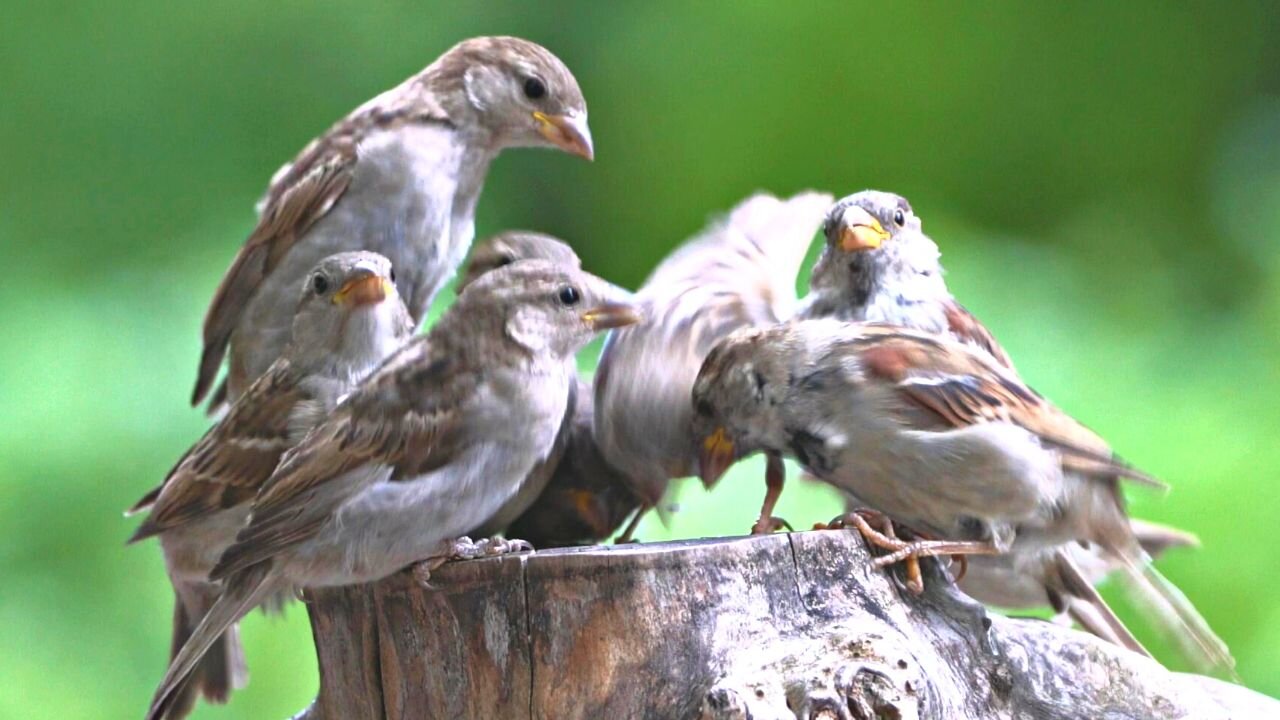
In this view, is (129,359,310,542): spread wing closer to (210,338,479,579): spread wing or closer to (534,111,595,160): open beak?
(210,338,479,579): spread wing

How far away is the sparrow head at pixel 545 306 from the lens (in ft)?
8.21

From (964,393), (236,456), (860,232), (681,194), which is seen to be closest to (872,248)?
(860,232)

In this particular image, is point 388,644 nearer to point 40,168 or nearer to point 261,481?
point 261,481

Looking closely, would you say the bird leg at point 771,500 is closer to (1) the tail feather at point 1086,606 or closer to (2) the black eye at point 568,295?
(2) the black eye at point 568,295

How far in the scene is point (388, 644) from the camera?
2352 millimetres

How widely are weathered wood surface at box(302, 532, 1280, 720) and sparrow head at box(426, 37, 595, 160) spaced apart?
1053 mm

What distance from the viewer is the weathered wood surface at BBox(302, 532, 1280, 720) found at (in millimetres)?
2092

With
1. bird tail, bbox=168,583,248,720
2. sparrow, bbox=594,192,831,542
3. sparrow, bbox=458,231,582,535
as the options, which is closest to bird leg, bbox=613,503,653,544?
sparrow, bbox=594,192,831,542

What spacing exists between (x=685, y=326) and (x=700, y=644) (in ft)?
2.74

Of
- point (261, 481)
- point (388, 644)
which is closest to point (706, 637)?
point (388, 644)

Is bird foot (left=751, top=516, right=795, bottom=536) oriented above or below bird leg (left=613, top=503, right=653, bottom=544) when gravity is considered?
above

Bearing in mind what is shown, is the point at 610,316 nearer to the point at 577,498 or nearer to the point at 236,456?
the point at 577,498

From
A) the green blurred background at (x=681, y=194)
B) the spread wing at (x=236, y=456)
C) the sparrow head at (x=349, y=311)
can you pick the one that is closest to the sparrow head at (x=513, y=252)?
the sparrow head at (x=349, y=311)

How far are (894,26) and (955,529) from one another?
3437mm
